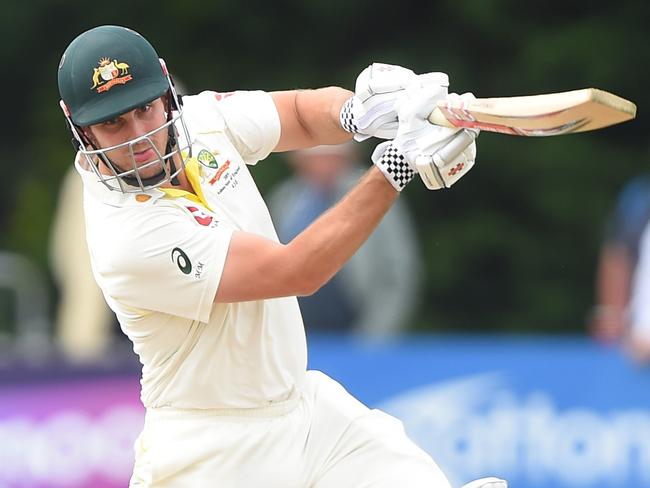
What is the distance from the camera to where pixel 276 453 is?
410cm

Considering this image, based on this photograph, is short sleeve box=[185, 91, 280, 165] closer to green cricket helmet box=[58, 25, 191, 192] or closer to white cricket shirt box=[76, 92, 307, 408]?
white cricket shirt box=[76, 92, 307, 408]

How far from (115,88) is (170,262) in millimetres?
524

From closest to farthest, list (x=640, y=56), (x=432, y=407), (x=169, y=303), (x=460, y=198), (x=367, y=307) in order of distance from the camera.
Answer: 1. (x=169, y=303)
2. (x=432, y=407)
3. (x=367, y=307)
4. (x=640, y=56)
5. (x=460, y=198)

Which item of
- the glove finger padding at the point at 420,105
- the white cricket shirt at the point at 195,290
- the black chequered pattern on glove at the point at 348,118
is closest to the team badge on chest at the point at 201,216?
the white cricket shirt at the point at 195,290

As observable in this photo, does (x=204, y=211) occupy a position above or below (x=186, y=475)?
above

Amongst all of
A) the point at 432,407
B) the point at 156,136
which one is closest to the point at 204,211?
the point at 156,136

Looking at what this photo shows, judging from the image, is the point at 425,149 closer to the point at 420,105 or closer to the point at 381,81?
the point at 420,105

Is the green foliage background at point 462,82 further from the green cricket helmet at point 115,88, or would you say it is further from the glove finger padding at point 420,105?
the glove finger padding at point 420,105

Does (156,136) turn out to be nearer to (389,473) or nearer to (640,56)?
(389,473)

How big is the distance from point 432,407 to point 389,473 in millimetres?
2844

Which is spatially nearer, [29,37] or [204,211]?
[204,211]

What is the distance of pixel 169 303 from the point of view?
3.97 m

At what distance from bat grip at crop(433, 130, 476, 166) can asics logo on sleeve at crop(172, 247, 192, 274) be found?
758mm

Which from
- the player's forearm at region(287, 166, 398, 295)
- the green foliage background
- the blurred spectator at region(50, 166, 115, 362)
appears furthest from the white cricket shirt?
the green foliage background
